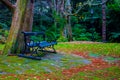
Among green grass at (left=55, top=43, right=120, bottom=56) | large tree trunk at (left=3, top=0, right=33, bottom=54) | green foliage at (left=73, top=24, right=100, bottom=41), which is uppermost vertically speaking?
large tree trunk at (left=3, top=0, right=33, bottom=54)

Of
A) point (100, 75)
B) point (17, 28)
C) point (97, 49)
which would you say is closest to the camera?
point (100, 75)

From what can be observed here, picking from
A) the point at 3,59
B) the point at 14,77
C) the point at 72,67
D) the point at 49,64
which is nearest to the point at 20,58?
the point at 3,59

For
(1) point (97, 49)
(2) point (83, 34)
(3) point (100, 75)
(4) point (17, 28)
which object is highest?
(4) point (17, 28)

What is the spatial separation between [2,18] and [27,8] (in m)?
18.1

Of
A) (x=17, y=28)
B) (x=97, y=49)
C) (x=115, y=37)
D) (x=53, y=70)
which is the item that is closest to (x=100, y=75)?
(x=53, y=70)

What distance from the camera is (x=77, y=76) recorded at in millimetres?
7113

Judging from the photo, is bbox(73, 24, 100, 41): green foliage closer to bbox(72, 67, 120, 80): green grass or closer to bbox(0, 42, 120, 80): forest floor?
bbox(0, 42, 120, 80): forest floor

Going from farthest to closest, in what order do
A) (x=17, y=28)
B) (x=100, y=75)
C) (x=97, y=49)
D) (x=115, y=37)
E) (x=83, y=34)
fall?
(x=83, y=34), (x=115, y=37), (x=97, y=49), (x=17, y=28), (x=100, y=75)

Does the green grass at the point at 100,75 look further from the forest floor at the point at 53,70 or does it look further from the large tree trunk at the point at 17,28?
the large tree trunk at the point at 17,28

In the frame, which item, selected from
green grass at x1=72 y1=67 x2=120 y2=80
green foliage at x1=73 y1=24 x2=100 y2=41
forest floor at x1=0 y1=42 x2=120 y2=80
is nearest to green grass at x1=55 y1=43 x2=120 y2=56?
forest floor at x1=0 y1=42 x2=120 y2=80

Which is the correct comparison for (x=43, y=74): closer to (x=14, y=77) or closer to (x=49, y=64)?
(x=14, y=77)

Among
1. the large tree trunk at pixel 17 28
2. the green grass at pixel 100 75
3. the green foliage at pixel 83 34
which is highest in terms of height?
the large tree trunk at pixel 17 28

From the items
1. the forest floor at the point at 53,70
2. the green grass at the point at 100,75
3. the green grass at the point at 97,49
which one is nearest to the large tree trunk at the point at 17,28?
the forest floor at the point at 53,70

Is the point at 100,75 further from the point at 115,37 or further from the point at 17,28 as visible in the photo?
the point at 115,37
